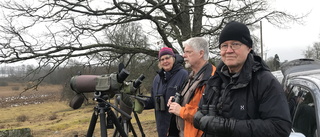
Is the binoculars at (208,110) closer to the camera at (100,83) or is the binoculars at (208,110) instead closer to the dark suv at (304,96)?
the dark suv at (304,96)

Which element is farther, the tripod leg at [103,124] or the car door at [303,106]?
the tripod leg at [103,124]

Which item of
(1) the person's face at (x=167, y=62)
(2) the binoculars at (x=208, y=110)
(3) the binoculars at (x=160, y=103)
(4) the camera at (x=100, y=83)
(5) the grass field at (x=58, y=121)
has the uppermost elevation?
(1) the person's face at (x=167, y=62)

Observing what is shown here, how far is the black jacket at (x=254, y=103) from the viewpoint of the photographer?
1.26 meters

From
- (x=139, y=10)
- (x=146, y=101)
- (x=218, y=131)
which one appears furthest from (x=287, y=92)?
(x=139, y=10)

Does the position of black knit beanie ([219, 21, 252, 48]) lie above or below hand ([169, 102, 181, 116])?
above

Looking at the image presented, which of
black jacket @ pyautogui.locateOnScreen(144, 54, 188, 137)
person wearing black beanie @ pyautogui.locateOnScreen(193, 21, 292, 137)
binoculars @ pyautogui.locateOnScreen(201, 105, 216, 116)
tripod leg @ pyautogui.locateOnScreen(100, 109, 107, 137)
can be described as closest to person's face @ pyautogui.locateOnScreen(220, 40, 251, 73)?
person wearing black beanie @ pyautogui.locateOnScreen(193, 21, 292, 137)

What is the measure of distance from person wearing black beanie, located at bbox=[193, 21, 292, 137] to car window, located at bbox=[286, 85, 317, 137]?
669 millimetres

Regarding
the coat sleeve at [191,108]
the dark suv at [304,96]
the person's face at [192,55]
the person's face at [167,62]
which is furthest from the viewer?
the person's face at [167,62]

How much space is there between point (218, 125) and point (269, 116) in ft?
0.86

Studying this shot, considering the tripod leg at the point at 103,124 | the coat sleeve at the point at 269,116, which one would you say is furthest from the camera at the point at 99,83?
the coat sleeve at the point at 269,116

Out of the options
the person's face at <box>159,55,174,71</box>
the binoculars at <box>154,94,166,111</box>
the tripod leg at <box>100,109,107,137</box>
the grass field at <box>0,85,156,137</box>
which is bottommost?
the grass field at <box>0,85,156,137</box>

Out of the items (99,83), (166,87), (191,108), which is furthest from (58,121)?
(191,108)

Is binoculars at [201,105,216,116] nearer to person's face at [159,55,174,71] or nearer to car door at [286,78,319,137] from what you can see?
car door at [286,78,319,137]

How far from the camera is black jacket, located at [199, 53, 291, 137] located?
126cm
